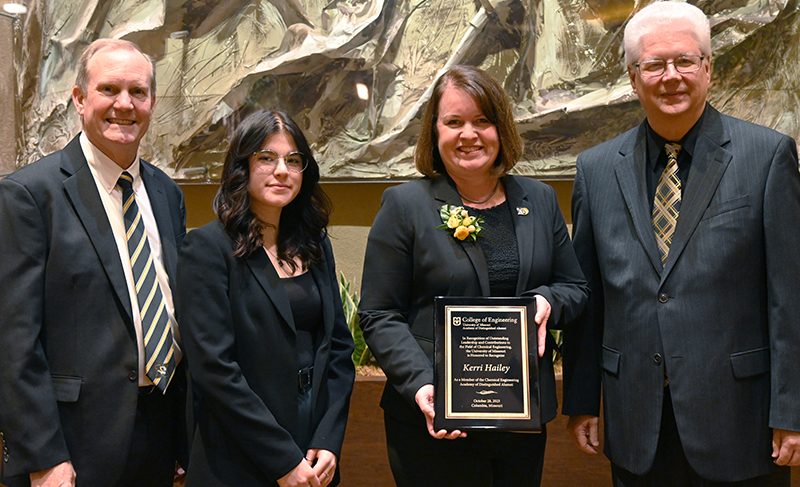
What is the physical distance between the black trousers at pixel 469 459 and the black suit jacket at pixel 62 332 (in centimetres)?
84

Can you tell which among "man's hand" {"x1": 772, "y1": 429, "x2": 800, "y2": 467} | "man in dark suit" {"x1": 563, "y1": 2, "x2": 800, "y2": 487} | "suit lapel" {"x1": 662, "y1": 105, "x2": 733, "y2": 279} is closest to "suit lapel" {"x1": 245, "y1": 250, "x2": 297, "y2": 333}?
"man in dark suit" {"x1": 563, "y1": 2, "x2": 800, "y2": 487}

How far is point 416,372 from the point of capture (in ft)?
5.60

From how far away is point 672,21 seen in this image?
71.3 inches

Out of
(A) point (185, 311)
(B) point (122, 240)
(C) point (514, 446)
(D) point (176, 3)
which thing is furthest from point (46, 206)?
(D) point (176, 3)

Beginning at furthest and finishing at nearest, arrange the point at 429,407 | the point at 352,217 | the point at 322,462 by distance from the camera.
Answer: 1. the point at 352,217
2. the point at 322,462
3. the point at 429,407

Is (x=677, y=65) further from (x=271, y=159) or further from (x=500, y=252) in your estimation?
(x=271, y=159)

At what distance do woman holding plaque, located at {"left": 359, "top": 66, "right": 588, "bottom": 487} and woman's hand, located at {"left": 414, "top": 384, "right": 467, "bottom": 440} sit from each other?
0.04 metres

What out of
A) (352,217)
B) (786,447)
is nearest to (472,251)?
(786,447)

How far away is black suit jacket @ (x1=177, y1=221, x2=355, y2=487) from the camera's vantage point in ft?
5.47

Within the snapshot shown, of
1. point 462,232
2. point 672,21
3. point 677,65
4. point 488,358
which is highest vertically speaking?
point 672,21

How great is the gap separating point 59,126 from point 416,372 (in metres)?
3.26

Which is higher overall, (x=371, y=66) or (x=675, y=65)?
(x=371, y=66)

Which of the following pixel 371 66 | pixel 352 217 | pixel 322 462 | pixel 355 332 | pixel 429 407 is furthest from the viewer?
pixel 352 217

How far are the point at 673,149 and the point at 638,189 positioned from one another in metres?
0.18
